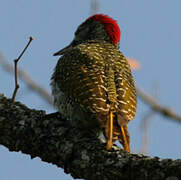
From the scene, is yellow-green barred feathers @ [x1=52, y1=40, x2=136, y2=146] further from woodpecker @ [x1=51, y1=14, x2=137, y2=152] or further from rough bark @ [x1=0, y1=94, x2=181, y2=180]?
rough bark @ [x1=0, y1=94, x2=181, y2=180]

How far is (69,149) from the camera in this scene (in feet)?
14.9

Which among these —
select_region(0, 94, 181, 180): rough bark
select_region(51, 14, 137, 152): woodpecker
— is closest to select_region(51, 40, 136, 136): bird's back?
select_region(51, 14, 137, 152): woodpecker

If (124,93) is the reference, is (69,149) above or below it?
below

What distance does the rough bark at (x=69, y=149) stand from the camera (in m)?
3.69

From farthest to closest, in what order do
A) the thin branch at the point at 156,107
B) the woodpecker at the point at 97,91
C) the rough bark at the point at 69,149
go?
the thin branch at the point at 156,107, the woodpecker at the point at 97,91, the rough bark at the point at 69,149

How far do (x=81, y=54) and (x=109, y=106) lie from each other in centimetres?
133

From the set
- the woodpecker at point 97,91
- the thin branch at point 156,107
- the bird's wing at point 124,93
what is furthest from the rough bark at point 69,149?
the thin branch at point 156,107

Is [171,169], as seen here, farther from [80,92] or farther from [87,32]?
[87,32]

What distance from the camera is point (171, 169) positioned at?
3.49 m

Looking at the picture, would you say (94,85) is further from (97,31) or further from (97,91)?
(97,31)

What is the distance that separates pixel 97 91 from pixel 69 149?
872 mm

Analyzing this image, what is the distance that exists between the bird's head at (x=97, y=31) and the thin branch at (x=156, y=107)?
1.17m

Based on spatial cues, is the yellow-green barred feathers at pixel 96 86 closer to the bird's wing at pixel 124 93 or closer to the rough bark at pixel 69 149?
the bird's wing at pixel 124 93

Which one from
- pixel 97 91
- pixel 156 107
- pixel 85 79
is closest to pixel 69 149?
pixel 97 91
